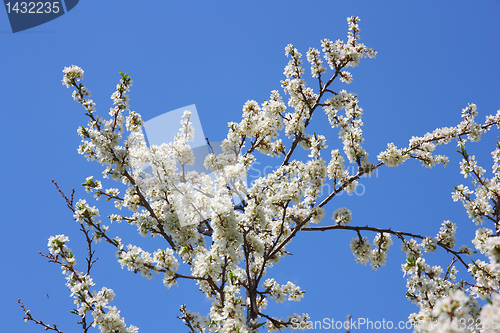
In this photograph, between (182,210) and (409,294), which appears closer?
(182,210)

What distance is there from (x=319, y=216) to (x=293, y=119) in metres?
2.37

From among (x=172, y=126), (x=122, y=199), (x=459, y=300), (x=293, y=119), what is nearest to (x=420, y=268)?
(x=459, y=300)

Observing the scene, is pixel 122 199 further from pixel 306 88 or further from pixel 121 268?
pixel 306 88

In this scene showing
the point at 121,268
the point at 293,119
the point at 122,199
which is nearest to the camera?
the point at 121,268

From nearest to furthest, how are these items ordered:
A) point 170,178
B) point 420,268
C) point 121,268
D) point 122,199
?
point 121,268 < point 420,268 < point 170,178 < point 122,199

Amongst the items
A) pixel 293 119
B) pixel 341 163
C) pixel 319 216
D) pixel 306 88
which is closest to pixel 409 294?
pixel 319 216

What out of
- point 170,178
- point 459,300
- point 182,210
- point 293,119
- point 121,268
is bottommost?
point 459,300

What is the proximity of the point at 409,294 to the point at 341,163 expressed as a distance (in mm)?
2589

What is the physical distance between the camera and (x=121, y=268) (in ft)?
14.4

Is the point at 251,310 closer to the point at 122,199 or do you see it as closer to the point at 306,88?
the point at 122,199

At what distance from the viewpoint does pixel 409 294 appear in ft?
17.2

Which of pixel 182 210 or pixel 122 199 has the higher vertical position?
pixel 122 199

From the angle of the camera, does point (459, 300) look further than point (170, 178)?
No

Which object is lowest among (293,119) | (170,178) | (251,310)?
(251,310)
